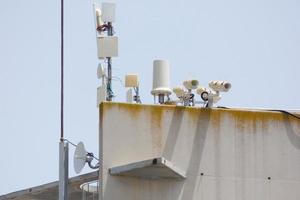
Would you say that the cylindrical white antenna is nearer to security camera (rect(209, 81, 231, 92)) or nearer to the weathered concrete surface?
security camera (rect(209, 81, 231, 92))

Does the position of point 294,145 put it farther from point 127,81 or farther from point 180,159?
point 127,81

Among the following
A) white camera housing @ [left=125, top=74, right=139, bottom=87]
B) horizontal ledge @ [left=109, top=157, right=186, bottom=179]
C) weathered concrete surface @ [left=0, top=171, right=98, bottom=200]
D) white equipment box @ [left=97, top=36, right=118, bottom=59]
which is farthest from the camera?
weathered concrete surface @ [left=0, top=171, right=98, bottom=200]

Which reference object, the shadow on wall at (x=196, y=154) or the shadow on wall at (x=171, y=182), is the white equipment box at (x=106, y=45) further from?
the shadow on wall at (x=196, y=154)

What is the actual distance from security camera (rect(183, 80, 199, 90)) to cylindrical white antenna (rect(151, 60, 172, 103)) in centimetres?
38

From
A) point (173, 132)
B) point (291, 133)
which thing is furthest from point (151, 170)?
point (291, 133)

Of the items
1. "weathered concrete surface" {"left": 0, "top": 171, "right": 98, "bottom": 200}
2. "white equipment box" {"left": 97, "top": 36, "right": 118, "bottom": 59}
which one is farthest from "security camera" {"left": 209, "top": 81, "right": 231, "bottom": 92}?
"weathered concrete surface" {"left": 0, "top": 171, "right": 98, "bottom": 200}

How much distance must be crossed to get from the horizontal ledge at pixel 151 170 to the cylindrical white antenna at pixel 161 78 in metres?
1.68

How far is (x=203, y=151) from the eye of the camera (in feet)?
54.0

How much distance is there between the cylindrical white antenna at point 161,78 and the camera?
16875 mm

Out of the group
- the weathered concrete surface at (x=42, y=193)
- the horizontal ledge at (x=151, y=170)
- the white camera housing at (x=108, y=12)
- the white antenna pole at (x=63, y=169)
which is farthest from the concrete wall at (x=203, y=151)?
the weathered concrete surface at (x=42, y=193)

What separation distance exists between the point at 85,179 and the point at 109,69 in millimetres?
8219

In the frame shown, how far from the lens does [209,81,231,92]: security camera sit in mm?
16438

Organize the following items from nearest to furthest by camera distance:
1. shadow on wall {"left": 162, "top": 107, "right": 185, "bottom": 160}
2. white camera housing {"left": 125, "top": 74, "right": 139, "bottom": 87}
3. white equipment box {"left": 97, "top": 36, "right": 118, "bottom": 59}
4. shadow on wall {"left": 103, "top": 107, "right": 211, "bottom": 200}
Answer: shadow on wall {"left": 103, "top": 107, "right": 211, "bottom": 200}
shadow on wall {"left": 162, "top": 107, "right": 185, "bottom": 160}
white equipment box {"left": 97, "top": 36, "right": 118, "bottom": 59}
white camera housing {"left": 125, "top": 74, "right": 139, "bottom": 87}

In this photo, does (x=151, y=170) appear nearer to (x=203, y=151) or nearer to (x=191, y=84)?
(x=203, y=151)
